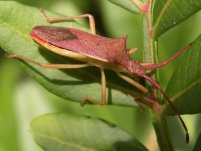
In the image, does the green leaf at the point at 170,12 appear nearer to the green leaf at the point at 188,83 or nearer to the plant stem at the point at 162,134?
the green leaf at the point at 188,83

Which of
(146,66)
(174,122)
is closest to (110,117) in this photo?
(174,122)

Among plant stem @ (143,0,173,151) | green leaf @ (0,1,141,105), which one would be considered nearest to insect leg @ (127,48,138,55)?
green leaf @ (0,1,141,105)

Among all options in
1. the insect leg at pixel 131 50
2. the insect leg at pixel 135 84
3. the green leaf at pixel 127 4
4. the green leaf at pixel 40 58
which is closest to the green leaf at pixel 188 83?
the insect leg at pixel 135 84

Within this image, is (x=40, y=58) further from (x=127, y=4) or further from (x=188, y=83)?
(x=188, y=83)

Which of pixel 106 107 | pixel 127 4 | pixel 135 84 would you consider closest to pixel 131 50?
pixel 106 107

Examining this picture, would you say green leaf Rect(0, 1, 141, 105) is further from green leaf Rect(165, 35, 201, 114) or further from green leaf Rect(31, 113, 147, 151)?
green leaf Rect(165, 35, 201, 114)
